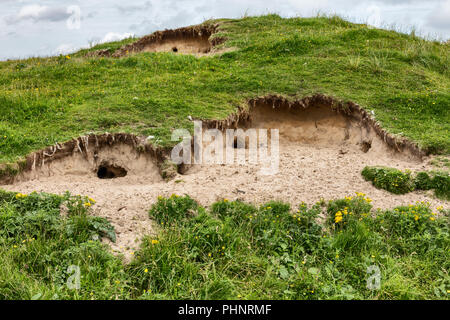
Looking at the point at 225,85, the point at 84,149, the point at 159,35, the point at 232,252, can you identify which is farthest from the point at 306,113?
the point at 159,35

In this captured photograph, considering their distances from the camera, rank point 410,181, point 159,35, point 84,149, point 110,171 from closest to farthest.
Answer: point 410,181, point 84,149, point 110,171, point 159,35

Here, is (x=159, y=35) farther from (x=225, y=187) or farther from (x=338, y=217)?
(x=338, y=217)

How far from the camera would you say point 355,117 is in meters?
9.91

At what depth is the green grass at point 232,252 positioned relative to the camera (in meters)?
4.42

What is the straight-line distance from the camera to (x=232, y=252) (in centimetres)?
506

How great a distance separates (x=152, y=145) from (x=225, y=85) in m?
3.43

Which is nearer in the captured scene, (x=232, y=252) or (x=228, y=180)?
(x=232, y=252)

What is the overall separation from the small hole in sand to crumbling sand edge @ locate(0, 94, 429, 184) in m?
0.49

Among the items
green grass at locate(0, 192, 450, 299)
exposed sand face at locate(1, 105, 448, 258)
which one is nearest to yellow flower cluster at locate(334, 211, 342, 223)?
green grass at locate(0, 192, 450, 299)

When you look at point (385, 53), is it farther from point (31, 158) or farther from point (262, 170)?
point (31, 158)

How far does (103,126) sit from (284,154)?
413 cm

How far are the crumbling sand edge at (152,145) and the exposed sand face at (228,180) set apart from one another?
135mm

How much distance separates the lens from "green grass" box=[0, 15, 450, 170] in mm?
8586

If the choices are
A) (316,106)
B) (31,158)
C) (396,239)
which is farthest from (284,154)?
(31,158)
